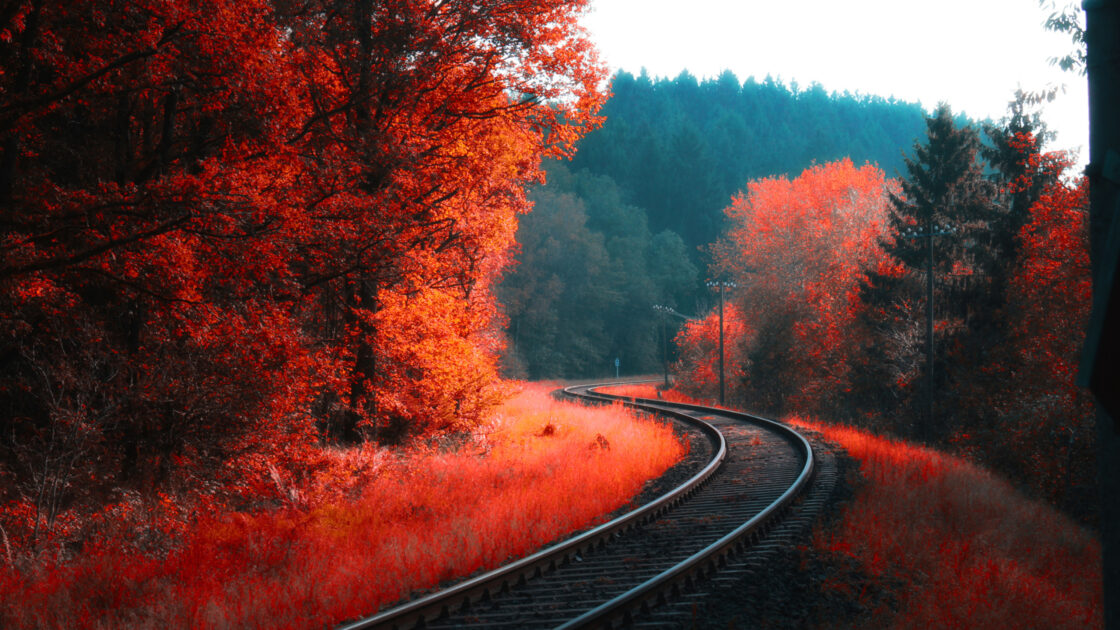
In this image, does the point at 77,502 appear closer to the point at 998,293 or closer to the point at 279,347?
the point at 279,347

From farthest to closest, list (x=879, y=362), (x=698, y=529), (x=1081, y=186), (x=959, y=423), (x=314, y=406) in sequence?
(x=879, y=362), (x=959, y=423), (x=1081, y=186), (x=314, y=406), (x=698, y=529)

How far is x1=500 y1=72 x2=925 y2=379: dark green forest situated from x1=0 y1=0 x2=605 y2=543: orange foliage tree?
45484 mm

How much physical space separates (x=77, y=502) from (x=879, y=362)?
33424 mm

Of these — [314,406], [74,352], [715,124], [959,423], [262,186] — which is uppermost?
[715,124]

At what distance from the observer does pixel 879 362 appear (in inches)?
1372

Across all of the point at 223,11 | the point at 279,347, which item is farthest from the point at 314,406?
the point at 223,11

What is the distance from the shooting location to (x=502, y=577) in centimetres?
743

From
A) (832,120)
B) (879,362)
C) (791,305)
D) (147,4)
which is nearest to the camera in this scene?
(147,4)

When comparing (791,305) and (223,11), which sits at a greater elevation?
(223,11)

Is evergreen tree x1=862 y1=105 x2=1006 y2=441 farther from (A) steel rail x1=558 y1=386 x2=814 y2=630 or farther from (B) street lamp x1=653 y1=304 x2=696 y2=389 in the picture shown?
(A) steel rail x1=558 y1=386 x2=814 y2=630

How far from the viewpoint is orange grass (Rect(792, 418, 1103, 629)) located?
695cm

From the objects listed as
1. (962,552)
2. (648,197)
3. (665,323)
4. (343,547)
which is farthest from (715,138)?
(343,547)

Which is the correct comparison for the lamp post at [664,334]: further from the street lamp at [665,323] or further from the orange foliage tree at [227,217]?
the orange foliage tree at [227,217]

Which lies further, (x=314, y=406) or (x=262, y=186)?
(x=314, y=406)
